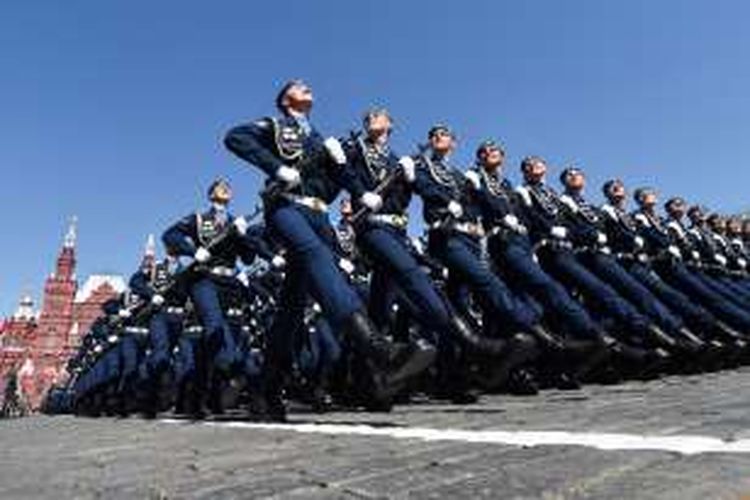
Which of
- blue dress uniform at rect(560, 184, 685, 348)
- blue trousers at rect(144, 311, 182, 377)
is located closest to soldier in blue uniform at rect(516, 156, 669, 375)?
blue dress uniform at rect(560, 184, 685, 348)

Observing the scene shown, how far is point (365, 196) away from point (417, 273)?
0.65 meters

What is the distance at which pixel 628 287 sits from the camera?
9922 mm

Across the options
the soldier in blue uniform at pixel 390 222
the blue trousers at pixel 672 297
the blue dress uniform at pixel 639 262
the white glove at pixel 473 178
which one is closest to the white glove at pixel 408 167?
the soldier in blue uniform at pixel 390 222

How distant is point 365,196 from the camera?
264 inches

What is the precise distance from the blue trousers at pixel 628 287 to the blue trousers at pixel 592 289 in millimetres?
407

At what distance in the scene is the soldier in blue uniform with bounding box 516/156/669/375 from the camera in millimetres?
9219

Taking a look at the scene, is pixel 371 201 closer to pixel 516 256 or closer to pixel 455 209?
pixel 455 209

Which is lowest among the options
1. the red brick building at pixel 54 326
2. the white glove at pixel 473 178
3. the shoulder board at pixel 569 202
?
the white glove at pixel 473 178

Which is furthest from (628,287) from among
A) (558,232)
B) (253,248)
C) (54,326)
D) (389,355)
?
(54,326)

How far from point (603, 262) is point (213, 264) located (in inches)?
156

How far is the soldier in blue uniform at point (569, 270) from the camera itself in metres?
9.22

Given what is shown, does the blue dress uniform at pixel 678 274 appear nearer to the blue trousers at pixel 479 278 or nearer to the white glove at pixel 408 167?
the blue trousers at pixel 479 278

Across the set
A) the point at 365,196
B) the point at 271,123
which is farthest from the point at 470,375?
the point at 271,123

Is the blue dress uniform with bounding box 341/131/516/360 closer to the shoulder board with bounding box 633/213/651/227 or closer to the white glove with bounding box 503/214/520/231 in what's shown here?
the white glove with bounding box 503/214/520/231
